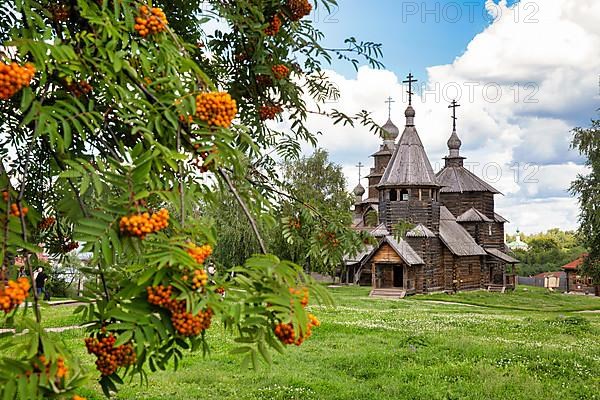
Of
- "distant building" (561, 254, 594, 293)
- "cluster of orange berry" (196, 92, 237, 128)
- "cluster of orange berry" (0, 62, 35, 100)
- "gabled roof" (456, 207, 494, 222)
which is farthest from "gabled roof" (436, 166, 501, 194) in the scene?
"cluster of orange berry" (0, 62, 35, 100)

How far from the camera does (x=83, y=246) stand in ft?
6.34

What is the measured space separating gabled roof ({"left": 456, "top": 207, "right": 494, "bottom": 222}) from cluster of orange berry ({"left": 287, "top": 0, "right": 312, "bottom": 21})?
33562mm

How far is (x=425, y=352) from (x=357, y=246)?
5953 mm

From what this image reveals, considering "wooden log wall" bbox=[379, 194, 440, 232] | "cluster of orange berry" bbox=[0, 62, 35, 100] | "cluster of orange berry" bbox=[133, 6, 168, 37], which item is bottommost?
"cluster of orange berry" bbox=[0, 62, 35, 100]

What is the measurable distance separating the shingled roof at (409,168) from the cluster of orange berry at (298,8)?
26.2 meters

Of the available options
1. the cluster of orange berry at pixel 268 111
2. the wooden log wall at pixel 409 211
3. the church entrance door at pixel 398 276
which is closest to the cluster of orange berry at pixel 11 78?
the cluster of orange berry at pixel 268 111

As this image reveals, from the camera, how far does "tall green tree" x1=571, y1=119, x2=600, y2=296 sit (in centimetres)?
2133

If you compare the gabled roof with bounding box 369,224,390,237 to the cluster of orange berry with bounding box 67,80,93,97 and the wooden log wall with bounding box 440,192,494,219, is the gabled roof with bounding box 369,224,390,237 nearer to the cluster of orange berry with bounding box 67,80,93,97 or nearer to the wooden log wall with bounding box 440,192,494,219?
the wooden log wall with bounding box 440,192,494,219

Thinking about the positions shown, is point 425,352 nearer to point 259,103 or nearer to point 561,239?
point 259,103

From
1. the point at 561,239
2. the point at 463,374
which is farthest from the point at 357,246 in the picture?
the point at 561,239

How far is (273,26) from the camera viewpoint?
3.54 metres

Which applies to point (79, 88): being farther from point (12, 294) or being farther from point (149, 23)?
point (12, 294)

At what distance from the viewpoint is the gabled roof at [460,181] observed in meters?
36.3

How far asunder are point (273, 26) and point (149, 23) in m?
1.32
